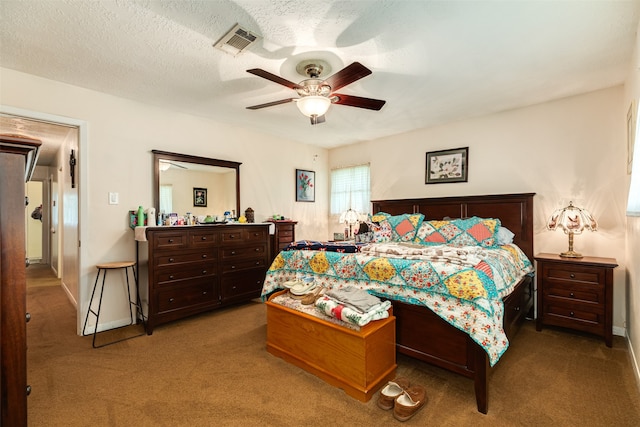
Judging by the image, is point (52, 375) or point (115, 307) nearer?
point (52, 375)

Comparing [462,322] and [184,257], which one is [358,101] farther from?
[184,257]

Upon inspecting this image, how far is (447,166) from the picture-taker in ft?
14.0

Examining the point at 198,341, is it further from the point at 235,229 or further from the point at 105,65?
the point at 105,65

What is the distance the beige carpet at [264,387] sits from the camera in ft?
5.92

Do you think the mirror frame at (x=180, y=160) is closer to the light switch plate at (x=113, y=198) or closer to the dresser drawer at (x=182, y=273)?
the light switch plate at (x=113, y=198)

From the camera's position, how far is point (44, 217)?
7102 mm

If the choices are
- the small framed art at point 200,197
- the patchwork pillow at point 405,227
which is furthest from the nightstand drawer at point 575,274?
the small framed art at point 200,197

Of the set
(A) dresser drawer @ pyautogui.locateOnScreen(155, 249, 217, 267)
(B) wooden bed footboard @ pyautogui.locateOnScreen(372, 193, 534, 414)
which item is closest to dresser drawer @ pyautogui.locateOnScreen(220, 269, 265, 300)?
(A) dresser drawer @ pyautogui.locateOnScreen(155, 249, 217, 267)

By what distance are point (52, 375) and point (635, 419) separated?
3.92 meters

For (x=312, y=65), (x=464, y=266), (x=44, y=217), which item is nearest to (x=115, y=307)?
(x=312, y=65)

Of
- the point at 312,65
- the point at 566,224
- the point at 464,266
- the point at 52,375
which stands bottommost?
the point at 52,375

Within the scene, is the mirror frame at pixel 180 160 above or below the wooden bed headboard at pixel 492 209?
above

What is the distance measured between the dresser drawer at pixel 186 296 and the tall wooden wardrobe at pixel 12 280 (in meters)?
2.33

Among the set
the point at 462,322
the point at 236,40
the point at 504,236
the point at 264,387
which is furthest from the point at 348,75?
the point at 504,236
